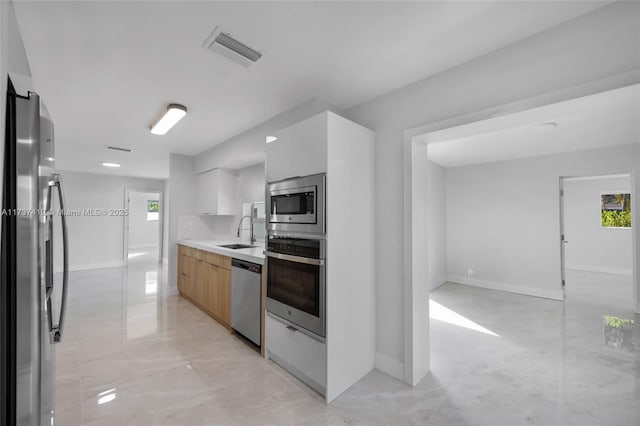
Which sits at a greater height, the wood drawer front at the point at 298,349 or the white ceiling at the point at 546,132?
the white ceiling at the point at 546,132

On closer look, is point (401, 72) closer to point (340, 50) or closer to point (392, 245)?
point (340, 50)

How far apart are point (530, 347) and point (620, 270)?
6283mm

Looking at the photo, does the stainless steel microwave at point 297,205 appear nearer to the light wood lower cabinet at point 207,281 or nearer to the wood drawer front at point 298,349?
the wood drawer front at point 298,349

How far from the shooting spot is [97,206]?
22.6 ft

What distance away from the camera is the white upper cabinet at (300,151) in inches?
81.6

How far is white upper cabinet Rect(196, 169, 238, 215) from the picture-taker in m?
4.36

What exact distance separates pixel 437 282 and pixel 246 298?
418 cm

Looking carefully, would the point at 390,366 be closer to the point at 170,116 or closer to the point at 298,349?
the point at 298,349

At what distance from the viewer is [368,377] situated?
7.53 ft

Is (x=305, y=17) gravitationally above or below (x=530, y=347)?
above

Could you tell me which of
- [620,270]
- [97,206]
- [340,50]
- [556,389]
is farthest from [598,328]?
[97,206]

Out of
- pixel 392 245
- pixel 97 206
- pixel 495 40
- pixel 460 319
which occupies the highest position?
pixel 495 40

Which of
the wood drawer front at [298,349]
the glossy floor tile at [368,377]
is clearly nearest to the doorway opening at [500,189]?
the glossy floor tile at [368,377]

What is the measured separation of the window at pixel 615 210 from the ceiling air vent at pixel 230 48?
9104 millimetres
